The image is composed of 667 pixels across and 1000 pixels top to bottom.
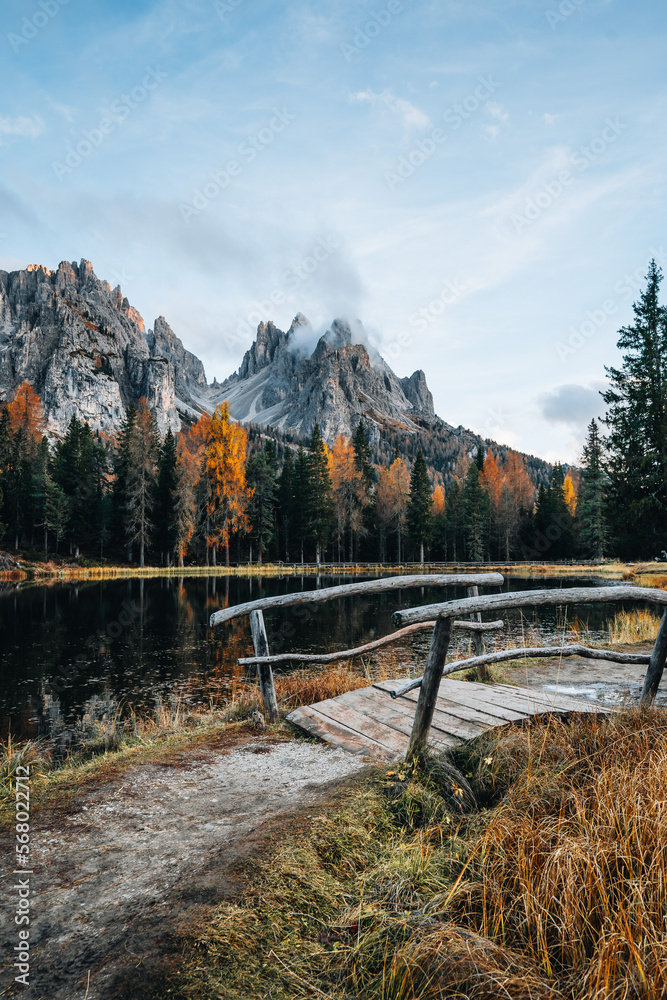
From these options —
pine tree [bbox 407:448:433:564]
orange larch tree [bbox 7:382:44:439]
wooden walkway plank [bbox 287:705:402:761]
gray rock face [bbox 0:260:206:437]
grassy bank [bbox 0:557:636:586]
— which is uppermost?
gray rock face [bbox 0:260:206:437]

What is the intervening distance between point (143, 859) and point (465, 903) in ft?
6.05

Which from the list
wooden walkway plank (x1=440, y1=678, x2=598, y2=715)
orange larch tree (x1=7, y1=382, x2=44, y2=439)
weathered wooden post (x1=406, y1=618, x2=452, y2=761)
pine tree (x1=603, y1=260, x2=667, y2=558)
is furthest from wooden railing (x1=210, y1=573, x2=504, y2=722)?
orange larch tree (x1=7, y1=382, x2=44, y2=439)

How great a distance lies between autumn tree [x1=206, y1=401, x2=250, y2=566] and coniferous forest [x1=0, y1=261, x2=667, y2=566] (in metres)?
0.12

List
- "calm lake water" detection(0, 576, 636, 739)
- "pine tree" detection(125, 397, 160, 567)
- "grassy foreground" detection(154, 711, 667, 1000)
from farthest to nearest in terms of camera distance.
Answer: "pine tree" detection(125, 397, 160, 567) < "calm lake water" detection(0, 576, 636, 739) < "grassy foreground" detection(154, 711, 667, 1000)

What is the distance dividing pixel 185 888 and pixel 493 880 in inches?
60.3

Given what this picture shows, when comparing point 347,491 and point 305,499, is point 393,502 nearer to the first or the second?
point 347,491

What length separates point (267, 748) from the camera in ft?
17.0

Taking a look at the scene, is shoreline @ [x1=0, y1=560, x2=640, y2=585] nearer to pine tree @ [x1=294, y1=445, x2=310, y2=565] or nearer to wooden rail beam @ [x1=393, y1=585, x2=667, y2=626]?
pine tree @ [x1=294, y1=445, x2=310, y2=565]

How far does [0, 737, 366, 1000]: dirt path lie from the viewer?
2.14 meters

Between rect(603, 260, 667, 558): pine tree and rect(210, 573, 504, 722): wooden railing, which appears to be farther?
rect(603, 260, 667, 558): pine tree

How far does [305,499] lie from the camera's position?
2304 inches

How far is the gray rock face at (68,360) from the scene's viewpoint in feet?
434

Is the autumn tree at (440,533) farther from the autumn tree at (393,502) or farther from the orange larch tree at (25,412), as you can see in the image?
the orange larch tree at (25,412)

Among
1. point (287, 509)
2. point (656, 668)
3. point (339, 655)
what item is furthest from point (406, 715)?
point (287, 509)
